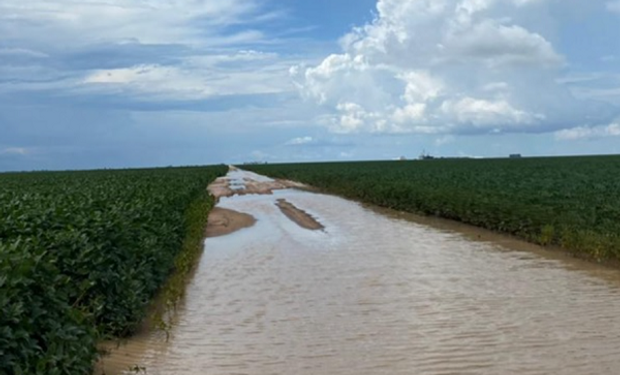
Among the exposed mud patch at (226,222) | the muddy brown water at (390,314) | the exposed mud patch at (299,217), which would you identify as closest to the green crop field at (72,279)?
the muddy brown water at (390,314)

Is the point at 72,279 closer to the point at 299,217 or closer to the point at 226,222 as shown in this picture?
the point at 226,222

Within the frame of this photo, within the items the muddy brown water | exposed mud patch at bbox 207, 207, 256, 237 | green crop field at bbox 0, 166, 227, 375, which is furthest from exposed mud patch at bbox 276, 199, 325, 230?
green crop field at bbox 0, 166, 227, 375

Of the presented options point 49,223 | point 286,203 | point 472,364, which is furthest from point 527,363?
point 286,203

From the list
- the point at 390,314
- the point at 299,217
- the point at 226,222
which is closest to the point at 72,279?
the point at 390,314

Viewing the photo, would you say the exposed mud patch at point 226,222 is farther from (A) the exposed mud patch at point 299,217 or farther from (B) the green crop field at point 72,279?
(B) the green crop field at point 72,279

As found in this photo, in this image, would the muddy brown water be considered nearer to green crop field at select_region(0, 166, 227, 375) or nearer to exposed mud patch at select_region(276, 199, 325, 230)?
green crop field at select_region(0, 166, 227, 375)
